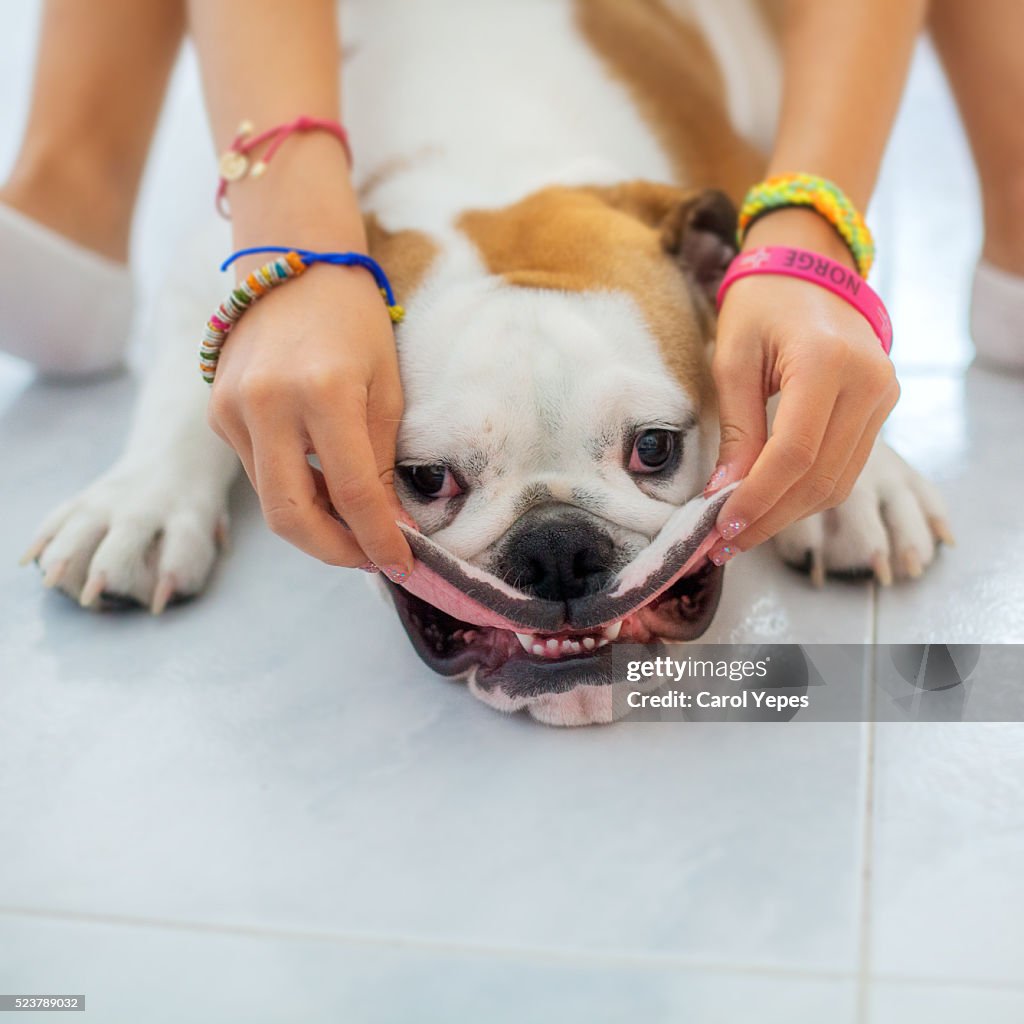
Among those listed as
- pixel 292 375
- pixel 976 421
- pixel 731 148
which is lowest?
pixel 976 421

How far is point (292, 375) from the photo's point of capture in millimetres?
1167

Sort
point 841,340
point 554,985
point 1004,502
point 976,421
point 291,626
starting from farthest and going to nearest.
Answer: point 976,421 < point 1004,502 < point 291,626 < point 841,340 < point 554,985

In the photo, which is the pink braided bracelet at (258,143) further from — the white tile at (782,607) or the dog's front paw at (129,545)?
the white tile at (782,607)

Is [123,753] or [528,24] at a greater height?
[528,24]

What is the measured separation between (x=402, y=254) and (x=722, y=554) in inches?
20.5

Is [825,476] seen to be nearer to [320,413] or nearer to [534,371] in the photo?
[534,371]

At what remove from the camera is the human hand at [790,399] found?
1186 mm

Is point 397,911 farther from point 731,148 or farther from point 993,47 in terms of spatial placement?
point 993,47

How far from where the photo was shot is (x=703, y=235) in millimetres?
1525

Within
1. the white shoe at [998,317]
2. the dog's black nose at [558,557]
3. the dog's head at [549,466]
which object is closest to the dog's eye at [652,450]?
the dog's head at [549,466]

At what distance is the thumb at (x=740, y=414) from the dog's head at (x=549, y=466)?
1.9 inches

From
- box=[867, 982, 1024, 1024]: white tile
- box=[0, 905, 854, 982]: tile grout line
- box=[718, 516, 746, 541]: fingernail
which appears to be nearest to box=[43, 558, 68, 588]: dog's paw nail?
box=[0, 905, 854, 982]: tile grout line

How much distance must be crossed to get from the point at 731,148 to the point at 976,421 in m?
0.55

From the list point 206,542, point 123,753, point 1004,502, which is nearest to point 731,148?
point 1004,502
